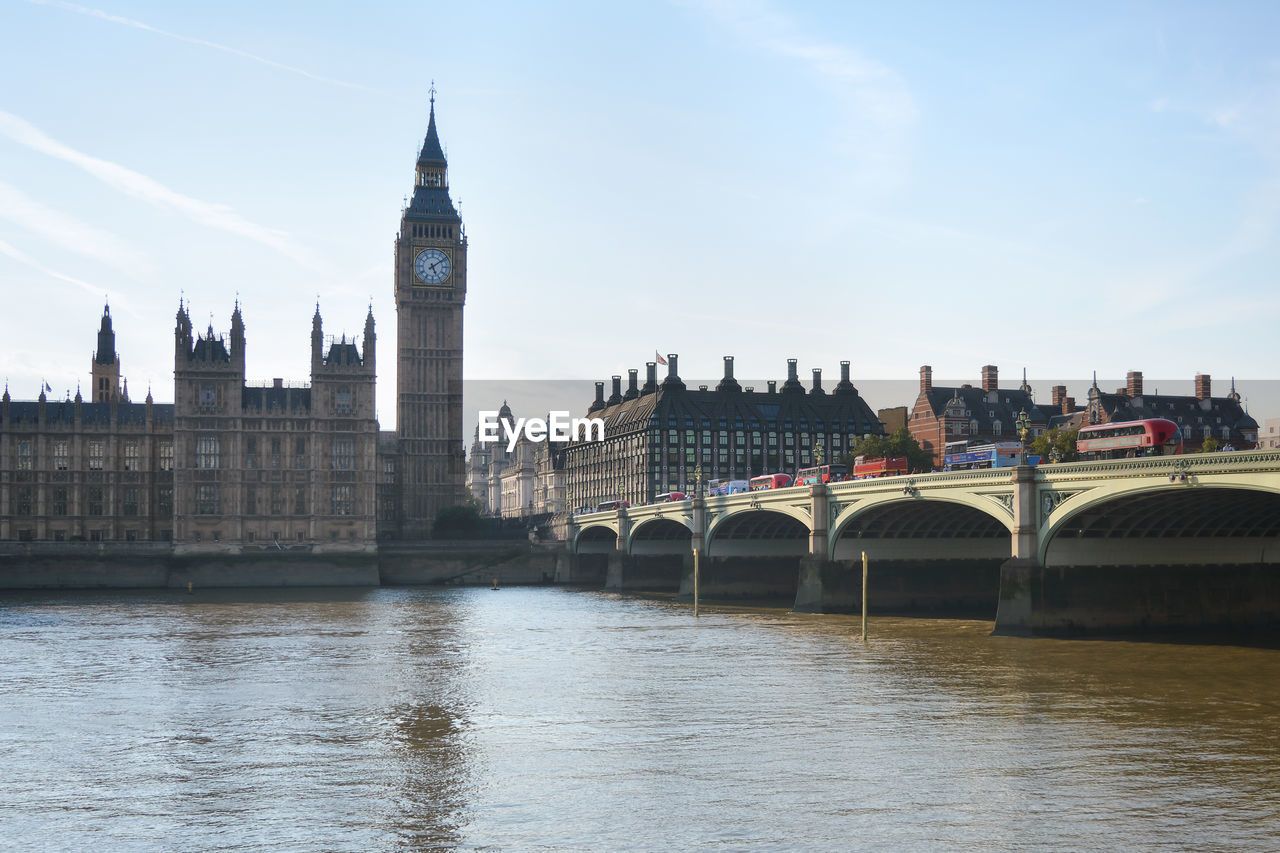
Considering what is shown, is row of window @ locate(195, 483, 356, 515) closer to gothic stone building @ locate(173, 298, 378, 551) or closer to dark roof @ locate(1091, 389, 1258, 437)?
gothic stone building @ locate(173, 298, 378, 551)

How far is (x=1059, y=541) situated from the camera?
192 feet

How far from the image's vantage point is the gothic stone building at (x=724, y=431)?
174 metres

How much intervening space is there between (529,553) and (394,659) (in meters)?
76.7

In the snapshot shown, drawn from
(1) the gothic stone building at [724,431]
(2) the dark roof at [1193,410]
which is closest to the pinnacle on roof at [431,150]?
(1) the gothic stone building at [724,431]

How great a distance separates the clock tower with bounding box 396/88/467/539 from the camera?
159000 mm

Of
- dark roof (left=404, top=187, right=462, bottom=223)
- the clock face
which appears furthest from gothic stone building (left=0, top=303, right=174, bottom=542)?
A: dark roof (left=404, top=187, right=462, bottom=223)

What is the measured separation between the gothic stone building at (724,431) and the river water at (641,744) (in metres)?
112

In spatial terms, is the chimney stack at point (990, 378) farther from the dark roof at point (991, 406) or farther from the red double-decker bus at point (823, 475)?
the red double-decker bus at point (823, 475)

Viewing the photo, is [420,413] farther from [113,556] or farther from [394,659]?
[394,659]

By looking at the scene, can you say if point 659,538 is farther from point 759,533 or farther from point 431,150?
point 431,150

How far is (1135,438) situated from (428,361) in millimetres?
114185

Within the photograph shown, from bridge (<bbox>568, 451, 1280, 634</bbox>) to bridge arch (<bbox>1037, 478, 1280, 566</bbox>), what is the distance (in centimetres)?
7

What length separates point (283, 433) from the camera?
133 meters

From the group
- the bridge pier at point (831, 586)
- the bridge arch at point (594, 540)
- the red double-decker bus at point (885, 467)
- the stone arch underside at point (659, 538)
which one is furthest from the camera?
the bridge arch at point (594, 540)
